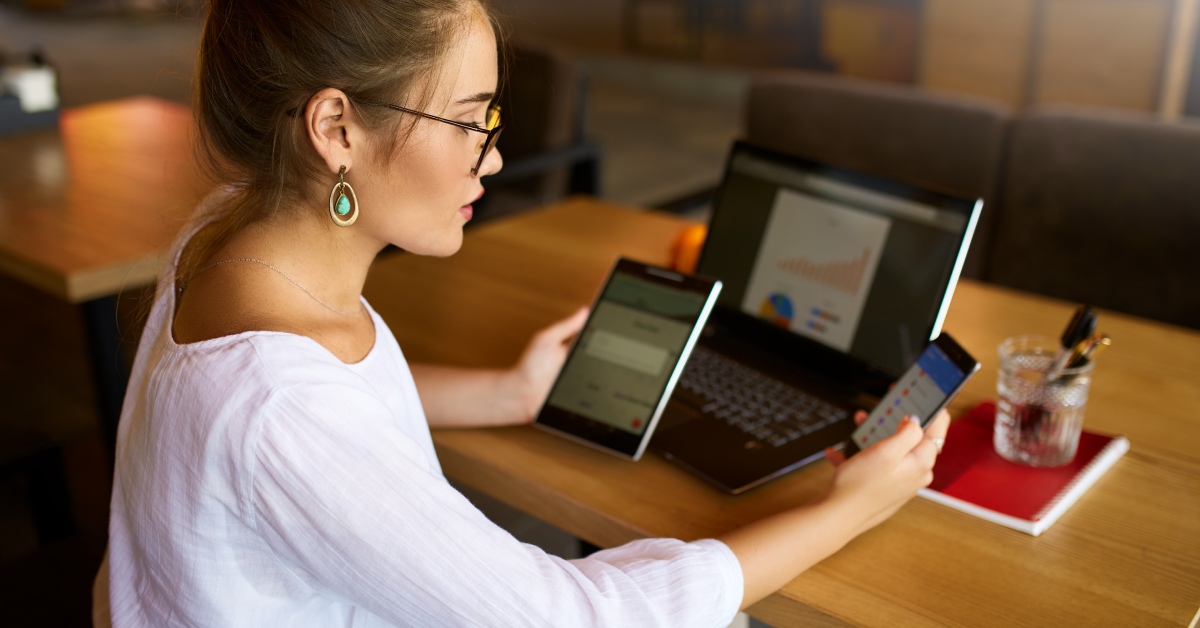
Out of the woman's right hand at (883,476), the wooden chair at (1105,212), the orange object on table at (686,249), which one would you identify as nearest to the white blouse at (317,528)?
the woman's right hand at (883,476)

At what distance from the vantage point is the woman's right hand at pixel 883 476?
1032 millimetres

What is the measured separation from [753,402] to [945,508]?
27cm

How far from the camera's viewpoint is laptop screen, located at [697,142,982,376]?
49.3 inches

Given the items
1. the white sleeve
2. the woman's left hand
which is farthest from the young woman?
the woman's left hand

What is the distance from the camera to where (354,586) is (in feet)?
2.75

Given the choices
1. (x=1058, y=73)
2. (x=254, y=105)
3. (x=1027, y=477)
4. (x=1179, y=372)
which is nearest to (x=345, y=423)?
(x=254, y=105)

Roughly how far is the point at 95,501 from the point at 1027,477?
79.8 inches

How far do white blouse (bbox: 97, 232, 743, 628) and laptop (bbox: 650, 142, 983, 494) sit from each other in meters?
0.30

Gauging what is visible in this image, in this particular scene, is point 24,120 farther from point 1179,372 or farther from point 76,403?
point 1179,372

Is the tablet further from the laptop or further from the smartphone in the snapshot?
the smartphone

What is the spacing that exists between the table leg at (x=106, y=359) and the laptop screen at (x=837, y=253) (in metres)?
1.14

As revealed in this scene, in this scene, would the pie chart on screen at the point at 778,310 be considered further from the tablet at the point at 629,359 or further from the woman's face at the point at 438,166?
the woman's face at the point at 438,166

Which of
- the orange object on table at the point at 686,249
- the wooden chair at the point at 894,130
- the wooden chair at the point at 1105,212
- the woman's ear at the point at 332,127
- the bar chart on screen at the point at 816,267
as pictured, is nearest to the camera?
the woman's ear at the point at 332,127

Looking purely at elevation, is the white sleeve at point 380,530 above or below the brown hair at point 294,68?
below
